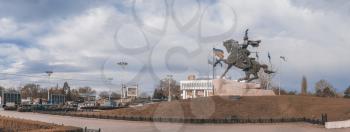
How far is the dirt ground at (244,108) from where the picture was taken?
162 ft

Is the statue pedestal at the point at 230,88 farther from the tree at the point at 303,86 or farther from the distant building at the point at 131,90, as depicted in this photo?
the distant building at the point at 131,90

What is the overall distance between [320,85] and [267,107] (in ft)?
273

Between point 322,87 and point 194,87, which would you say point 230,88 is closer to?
point 194,87

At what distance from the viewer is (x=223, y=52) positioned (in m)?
69.1

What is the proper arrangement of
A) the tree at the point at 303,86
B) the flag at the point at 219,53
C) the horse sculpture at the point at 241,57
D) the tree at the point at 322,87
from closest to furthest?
the horse sculpture at the point at 241,57
the flag at the point at 219,53
the tree at the point at 303,86
the tree at the point at 322,87

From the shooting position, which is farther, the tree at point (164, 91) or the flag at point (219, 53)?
the tree at point (164, 91)

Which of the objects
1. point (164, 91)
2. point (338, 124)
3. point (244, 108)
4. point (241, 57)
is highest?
point (241, 57)

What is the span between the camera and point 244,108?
172 feet

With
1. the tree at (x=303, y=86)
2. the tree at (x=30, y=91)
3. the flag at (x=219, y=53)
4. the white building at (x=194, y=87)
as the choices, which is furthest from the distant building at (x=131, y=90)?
the flag at (x=219, y=53)

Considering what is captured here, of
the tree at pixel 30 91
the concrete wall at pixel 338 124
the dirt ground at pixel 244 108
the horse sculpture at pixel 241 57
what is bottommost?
the concrete wall at pixel 338 124

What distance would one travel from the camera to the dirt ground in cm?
4950

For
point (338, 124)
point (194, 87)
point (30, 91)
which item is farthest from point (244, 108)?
point (30, 91)

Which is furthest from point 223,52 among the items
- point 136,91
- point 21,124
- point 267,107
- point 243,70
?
point 136,91

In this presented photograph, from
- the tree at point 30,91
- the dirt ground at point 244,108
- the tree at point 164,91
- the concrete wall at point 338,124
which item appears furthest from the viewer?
the tree at point 30,91
